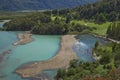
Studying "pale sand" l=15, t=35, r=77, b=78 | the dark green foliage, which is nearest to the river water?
"pale sand" l=15, t=35, r=77, b=78

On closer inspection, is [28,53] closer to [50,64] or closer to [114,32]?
[50,64]

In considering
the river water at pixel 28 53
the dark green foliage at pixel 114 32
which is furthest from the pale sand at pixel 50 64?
the dark green foliage at pixel 114 32

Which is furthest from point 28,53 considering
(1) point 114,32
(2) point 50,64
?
(1) point 114,32

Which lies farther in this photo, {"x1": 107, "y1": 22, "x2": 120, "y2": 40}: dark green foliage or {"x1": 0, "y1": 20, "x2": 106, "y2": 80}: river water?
{"x1": 107, "y1": 22, "x2": 120, "y2": 40}: dark green foliage

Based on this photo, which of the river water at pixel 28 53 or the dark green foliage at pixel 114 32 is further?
the dark green foliage at pixel 114 32

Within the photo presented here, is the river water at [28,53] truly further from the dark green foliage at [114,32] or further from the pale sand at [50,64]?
the dark green foliage at [114,32]

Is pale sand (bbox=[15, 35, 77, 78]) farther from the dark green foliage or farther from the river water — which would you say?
the dark green foliage

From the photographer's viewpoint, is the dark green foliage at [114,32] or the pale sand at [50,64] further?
the dark green foliage at [114,32]

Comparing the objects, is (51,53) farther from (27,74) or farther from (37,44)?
(27,74)

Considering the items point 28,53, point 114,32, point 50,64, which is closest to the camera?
point 50,64

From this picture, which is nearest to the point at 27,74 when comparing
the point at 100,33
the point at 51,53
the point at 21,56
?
the point at 21,56

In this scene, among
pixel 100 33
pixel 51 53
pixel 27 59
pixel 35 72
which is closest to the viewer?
pixel 35 72
